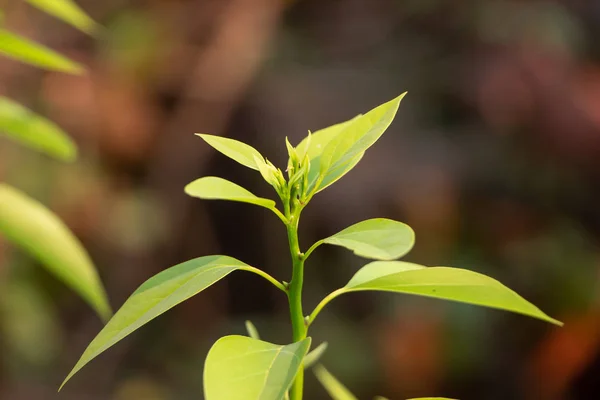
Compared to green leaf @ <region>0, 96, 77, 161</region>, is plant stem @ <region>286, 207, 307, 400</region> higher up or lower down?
lower down

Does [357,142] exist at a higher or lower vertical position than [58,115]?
lower

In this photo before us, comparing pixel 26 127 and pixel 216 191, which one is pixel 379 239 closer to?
pixel 216 191

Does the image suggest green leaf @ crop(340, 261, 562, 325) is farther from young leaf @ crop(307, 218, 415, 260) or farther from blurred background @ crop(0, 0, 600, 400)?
blurred background @ crop(0, 0, 600, 400)

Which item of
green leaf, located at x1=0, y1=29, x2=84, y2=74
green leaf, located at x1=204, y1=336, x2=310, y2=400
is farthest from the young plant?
green leaf, located at x1=0, y1=29, x2=84, y2=74

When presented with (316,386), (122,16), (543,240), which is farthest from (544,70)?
(122,16)

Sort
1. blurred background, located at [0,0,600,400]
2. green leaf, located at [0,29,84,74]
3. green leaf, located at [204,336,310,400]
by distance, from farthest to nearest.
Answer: blurred background, located at [0,0,600,400] < green leaf, located at [0,29,84,74] < green leaf, located at [204,336,310,400]

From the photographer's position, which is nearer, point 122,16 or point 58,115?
point 58,115

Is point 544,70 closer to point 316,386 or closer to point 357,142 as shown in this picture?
point 316,386
